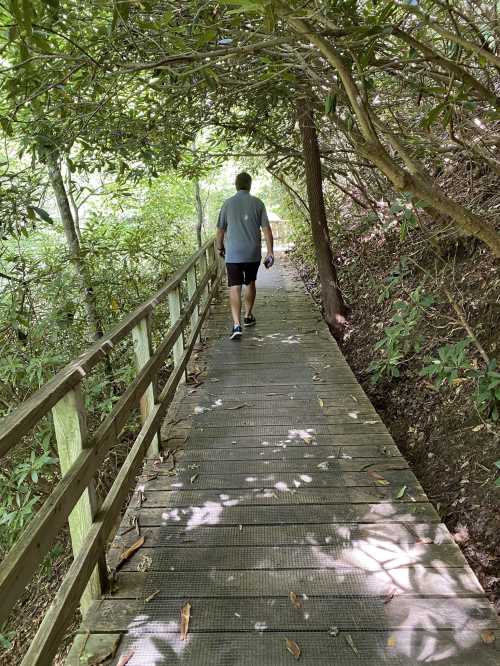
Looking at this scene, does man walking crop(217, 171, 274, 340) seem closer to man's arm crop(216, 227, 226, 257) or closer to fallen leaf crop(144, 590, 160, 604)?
man's arm crop(216, 227, 226, 257)

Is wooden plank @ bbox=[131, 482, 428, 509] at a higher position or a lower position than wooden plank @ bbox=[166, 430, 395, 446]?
higher

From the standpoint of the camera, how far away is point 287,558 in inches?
99.1

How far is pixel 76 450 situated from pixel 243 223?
4299 mm

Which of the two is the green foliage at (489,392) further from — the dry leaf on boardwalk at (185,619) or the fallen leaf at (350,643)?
the dry leaf on boardwalk at (185,619)

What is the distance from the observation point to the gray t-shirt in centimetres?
600

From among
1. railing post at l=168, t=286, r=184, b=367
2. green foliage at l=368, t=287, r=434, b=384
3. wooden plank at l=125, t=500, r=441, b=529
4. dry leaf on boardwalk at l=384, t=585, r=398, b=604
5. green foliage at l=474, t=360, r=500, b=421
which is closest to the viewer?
dry leaf on boardwalk at l=384, t=585, r=398, b=604

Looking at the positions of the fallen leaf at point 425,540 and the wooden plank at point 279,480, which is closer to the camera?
the fallen leaf at point 425,540

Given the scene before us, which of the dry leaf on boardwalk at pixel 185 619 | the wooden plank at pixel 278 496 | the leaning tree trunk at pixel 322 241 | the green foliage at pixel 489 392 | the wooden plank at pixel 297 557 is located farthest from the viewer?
the leaning tree trunk at pixel 322 241

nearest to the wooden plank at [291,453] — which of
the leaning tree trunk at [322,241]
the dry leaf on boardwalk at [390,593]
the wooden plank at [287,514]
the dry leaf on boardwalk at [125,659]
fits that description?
the wooden plank at [287,514]

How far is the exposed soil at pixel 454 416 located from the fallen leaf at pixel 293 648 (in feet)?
3.35

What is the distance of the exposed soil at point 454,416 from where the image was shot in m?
2.88

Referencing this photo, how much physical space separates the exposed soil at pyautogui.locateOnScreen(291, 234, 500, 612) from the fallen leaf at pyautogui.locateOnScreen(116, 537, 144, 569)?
5.70 feet

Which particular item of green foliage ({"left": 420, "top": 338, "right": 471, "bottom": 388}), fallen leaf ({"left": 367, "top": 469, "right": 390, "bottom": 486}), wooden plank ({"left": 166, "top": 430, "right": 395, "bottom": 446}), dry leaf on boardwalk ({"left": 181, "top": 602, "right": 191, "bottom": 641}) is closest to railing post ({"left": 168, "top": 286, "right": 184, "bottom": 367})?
wooden plank ({"left": 166, "top": 430, "right": 395, "bottom": 446})

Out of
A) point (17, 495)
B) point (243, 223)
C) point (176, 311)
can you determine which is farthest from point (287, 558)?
point (243, 223)
